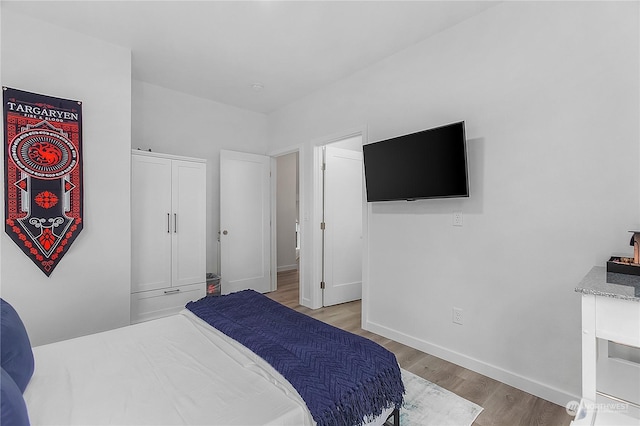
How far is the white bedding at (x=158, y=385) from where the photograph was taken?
1.15 meters

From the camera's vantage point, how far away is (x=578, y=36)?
1941 mm

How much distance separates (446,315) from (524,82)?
1.85 metres

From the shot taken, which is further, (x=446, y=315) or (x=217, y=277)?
(x=217, y=277)

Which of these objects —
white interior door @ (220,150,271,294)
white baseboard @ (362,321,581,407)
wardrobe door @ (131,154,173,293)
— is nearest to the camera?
white baseboard @ (362,321,581,407)

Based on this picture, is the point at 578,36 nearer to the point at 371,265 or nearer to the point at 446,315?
the point at 446,315

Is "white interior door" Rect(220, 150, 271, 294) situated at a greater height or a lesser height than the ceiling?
lesser

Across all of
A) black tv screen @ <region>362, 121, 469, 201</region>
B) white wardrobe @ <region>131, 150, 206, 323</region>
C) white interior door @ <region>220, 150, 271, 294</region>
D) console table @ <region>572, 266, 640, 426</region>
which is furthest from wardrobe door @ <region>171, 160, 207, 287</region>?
console table @ <region>572, 266, 640, 426</region>

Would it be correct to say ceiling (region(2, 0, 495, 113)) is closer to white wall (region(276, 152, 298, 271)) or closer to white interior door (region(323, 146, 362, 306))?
white interior door (region(323, 146, 362, 306))

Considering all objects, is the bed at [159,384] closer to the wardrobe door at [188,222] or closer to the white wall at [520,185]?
the white wall at [520,185]

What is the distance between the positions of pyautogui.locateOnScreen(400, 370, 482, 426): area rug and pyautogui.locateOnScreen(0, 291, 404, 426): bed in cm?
34

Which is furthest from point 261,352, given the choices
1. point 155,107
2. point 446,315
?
point 155,107

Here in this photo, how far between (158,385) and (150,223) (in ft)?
7.82

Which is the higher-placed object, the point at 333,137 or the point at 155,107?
the point at 155,107

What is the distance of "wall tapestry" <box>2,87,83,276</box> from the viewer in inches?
93.7
